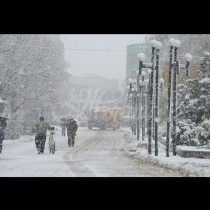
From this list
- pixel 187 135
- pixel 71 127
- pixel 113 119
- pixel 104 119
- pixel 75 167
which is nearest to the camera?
pixel 75 167

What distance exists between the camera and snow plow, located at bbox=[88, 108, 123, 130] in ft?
184

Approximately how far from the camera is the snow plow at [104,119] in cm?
5610

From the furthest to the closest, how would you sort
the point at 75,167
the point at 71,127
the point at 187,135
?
the point at 71,127 < the point at 187,135 < the point at 75,167

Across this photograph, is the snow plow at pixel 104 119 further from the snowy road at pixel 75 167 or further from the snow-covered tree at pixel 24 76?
the snowy road at pixel 75 167

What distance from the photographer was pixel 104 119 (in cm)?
5625

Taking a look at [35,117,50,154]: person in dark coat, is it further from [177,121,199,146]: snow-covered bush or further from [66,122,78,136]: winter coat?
[177,121,199,146]: snow-covered bush

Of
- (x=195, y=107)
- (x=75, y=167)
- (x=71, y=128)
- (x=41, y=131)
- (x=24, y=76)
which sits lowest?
(x=75, y=167)

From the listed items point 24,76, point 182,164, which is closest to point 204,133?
point 182,164

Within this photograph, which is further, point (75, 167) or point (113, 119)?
point (113, 119)

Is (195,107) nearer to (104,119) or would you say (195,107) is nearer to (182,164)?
(182,164)

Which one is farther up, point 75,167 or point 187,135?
point 187,135

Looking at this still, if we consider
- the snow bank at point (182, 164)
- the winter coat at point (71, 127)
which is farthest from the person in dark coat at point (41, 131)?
the winter coat at point (71, 127)
